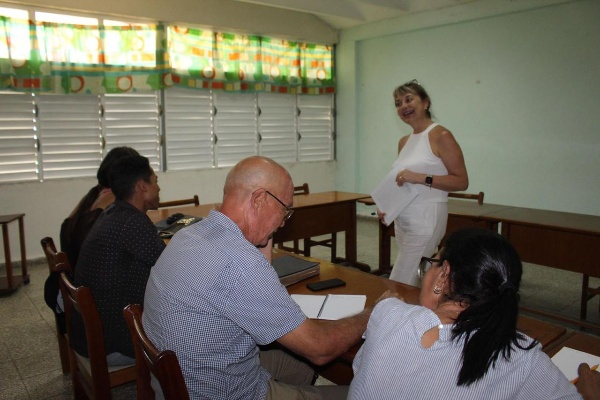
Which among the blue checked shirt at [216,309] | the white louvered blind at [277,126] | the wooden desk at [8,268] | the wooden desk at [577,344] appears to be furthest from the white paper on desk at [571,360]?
the white louvered blind at [277,126]

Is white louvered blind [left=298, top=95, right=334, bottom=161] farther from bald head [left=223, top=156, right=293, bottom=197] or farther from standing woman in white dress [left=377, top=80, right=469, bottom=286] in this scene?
bald head [left=223, top=156, right=293, bottom=197]

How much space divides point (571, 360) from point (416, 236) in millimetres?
1382

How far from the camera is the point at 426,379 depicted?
958 mm

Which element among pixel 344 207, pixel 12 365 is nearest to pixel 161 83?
pixel 344 207

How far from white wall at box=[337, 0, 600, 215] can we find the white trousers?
300 cm

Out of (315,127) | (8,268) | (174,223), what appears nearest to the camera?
(174,223)

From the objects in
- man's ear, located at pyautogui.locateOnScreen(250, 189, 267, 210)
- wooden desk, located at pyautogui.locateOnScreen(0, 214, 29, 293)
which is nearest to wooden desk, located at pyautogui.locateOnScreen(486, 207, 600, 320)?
man's ear, located at pyautogui.locateOnScreen(250, 189, 267, 210)

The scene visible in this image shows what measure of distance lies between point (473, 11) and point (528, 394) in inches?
213

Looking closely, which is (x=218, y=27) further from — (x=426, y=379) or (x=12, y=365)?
(x=426, y=379)

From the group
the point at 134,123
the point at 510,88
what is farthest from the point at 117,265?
the point at 510,88

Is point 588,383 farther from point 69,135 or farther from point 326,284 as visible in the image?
point 69,135

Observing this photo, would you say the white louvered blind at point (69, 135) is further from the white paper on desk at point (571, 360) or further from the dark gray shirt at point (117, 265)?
the white paper on desk at point (571, 360)

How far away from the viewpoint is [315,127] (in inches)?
285

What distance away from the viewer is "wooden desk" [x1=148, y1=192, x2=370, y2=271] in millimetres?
3980
